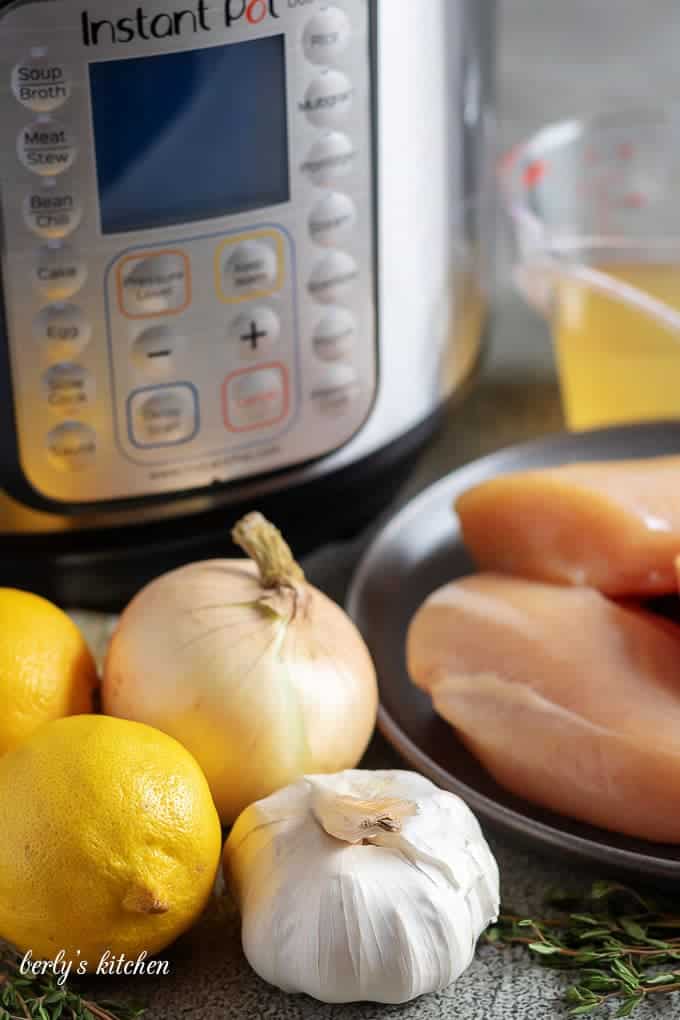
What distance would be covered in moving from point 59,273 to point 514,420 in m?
0.50

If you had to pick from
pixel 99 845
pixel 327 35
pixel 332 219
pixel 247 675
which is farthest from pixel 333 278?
pixel 99 845

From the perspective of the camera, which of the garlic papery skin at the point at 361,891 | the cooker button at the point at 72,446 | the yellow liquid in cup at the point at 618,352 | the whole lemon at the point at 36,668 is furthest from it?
the yellow liquid in cup at the point at 618,352

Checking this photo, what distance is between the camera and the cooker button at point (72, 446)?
779mm

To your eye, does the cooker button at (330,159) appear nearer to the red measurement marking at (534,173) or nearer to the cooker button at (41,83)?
the cooker button at (41,83)

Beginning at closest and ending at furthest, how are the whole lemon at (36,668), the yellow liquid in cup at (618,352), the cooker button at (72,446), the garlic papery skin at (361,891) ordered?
the garlic papery skin at (361,891) < the whole lemon at (36,668) < the cooker button at (72,446) < the yellow liquid in cup at (618,352)

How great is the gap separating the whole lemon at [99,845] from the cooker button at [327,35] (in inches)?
14.6

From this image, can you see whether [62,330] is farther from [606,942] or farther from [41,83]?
[606,942]

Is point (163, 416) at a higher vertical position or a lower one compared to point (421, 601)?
higher

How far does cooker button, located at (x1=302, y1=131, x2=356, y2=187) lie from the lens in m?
Answer: 0.76

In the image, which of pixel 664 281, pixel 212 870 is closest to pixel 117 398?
pixel 212 870

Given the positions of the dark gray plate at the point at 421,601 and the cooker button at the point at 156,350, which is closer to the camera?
the dark gray plate at the point at 421,601

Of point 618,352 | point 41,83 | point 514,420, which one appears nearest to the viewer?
point 41,83

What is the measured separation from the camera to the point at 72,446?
A: 78cm

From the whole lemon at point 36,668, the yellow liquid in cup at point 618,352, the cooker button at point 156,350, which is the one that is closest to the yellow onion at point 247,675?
the whole lemon at point 36,668
